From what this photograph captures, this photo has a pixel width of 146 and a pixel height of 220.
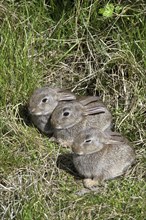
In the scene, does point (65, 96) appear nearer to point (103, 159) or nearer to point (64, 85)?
point (64, 85)

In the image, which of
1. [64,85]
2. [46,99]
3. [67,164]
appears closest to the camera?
[67,164]

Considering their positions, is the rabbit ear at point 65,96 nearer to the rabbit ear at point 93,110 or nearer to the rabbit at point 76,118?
the rabbit at point 76,118

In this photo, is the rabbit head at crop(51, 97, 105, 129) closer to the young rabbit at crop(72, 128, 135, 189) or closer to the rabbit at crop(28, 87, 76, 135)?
the rabbit at crop(28, 87, 76, 135)

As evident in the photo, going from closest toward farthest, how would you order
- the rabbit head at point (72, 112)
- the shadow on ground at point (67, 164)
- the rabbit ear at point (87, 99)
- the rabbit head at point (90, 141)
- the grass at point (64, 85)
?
the grass at point (64, 85), the rabbit head at point (90, 141), the shadow on ground at point (67, 164), the rabbit head at point (72, 112), the rabbit ear at point (87, 99)

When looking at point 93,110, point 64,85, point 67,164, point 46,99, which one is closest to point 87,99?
point 93,110

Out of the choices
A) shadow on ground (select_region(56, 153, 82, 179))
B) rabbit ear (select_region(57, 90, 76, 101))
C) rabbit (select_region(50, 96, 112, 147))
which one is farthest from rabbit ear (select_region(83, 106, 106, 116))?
shadow on ground (select_region(56, 153, 82, 179))

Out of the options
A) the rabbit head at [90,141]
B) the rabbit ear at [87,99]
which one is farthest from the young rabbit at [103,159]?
the rabbit ear at [87,99]

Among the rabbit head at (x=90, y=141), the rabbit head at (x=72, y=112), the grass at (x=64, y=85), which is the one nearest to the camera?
the grass at (x=64, y=85)
